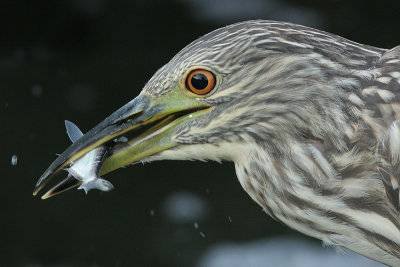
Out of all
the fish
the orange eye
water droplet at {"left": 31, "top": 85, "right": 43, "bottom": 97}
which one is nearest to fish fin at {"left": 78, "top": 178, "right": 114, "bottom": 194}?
the fish

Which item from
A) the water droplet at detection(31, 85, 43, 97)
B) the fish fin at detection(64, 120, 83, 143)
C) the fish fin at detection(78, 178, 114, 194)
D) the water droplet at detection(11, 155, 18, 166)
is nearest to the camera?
the fish fin at detection(78, 178, 114, 194)

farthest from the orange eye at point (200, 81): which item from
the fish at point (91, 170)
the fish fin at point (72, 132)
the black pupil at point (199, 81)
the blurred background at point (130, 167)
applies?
the blurred background at point (130, 167)

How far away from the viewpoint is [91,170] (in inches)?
128

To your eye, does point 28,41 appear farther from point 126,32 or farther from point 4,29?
point 126,32

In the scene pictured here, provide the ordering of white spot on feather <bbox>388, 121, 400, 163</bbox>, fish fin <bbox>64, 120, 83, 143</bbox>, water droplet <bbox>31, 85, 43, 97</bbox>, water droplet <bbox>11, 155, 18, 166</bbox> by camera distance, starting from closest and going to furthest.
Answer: white spot on feather <bbox>388, 121, 400, 163</bbox> → fish fin <bbox>64, 120, 83, 143</bbox> → water droplet <bbox>11, 155, 18, 166</bbox> → water droplet <bbox>31, 85, 43, 97</bbox>

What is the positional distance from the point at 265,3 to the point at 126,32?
3.98 ft

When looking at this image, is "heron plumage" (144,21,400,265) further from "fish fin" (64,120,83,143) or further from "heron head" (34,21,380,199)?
"fish fin" (64,120,83,143)

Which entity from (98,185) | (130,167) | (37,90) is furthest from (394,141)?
(37,90)

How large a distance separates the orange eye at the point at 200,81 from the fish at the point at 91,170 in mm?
471

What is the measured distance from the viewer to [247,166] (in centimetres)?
323

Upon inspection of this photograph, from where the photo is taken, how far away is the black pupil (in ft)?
10.3

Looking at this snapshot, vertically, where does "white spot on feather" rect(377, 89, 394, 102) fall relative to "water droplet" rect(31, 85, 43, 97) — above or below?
below

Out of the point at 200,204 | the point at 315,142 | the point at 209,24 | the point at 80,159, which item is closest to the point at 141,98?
the point at 80,159

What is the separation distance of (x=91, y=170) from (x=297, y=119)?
0.87 metres
